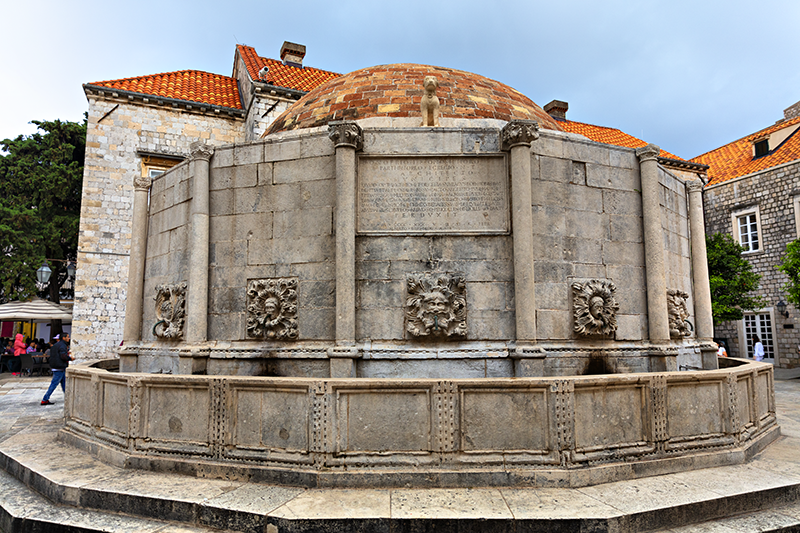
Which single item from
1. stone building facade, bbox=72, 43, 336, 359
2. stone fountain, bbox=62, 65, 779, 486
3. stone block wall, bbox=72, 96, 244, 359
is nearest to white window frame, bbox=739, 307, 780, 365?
stone fountain, bbox=62, 65, 779, 486

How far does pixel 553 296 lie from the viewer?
308 inches

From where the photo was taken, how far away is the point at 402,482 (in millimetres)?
5484

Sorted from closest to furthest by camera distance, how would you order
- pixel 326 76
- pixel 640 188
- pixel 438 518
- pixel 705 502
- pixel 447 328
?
pixel 438 518
pixel 705 502
pixel 447 328
pixel 640 188
pixel 326 76

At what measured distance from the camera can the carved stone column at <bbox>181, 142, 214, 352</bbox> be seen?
8.19m

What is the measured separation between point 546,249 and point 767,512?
13.8 ft

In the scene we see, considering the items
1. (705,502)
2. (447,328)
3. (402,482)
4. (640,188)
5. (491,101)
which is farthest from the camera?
(491,101)

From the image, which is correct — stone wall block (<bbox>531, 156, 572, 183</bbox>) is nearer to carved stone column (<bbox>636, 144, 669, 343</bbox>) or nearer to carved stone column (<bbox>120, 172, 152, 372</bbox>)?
carved stone column (<bbox>636, 144, 669, 343</bbox>)

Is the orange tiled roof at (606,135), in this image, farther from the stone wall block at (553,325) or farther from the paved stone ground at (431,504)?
the paved stone ground at (431,504)

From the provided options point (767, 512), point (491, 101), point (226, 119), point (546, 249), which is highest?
point (226, 119)

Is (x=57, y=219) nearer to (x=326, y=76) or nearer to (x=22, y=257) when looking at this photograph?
(x=22, y=257)

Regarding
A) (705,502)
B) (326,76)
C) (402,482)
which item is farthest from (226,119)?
(705,502)

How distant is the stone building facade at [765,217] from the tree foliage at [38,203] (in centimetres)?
3928

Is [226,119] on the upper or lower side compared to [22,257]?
upper

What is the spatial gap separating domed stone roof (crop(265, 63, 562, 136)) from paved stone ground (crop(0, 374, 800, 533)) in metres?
7.37
